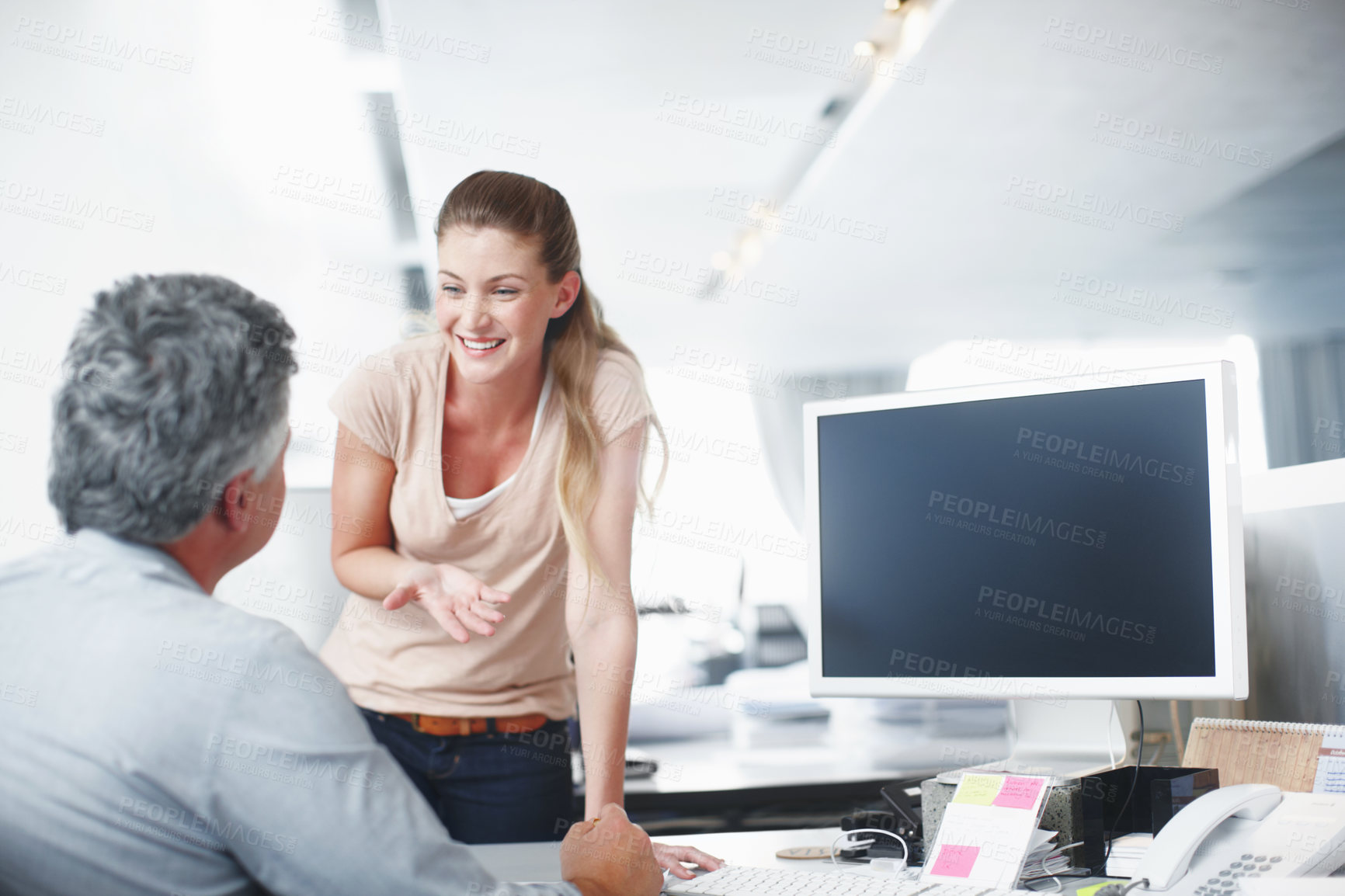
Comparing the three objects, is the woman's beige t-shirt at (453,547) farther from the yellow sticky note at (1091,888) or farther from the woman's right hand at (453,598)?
the yellow sticky note at (1091,888)

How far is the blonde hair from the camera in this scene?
142cm

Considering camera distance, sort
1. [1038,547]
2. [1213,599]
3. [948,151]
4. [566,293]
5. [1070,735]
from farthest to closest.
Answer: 1. [948,151]
2. [566,293]
3. [1070,735]
4. [1038,547]
5. [1213,599]

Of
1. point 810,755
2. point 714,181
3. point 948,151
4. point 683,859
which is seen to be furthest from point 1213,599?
point 714,181

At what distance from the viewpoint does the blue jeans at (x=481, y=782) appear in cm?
141

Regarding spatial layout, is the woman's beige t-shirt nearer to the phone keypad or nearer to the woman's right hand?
the woman's right hand

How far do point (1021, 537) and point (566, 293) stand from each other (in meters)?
0.75

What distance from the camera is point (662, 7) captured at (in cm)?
347

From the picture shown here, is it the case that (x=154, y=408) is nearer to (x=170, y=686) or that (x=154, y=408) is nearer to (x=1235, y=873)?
(x=170, y=686)

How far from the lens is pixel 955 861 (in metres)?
1.02

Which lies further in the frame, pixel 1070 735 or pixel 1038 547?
pixel 1070 735

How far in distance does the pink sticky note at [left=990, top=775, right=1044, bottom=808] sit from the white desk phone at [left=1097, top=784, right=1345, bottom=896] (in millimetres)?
110

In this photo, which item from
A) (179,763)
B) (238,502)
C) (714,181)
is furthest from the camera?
(714,181)

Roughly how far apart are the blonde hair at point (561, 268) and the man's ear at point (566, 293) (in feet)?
0.04

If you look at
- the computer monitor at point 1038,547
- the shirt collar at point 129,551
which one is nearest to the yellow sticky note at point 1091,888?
the computer monitor at point 1038,547
